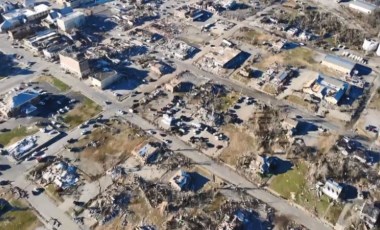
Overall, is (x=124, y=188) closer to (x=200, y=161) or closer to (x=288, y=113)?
(x=200, y=161)

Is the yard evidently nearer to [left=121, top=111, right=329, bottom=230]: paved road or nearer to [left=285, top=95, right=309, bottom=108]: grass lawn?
[left=121, top=111, right=329, bottom=230]: paved road

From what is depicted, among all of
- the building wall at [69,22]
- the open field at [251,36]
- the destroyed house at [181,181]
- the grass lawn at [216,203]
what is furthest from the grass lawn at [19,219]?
the open field at [251,36]

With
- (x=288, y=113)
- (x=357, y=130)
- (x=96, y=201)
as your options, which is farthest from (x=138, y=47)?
(x=357, y=130)

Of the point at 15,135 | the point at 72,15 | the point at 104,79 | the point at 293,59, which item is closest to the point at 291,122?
the point at 293,59

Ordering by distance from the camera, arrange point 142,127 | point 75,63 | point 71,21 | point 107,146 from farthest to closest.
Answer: point 71,21 < point 75,63 < point 142,127 < point 107,146

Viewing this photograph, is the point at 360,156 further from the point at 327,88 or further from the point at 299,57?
the point at 299,57

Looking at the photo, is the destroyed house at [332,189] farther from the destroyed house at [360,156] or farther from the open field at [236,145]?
the open field at [236,145]
